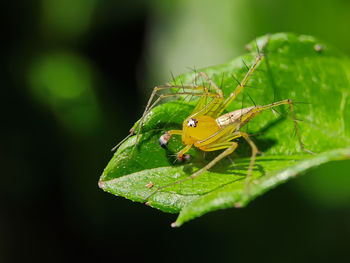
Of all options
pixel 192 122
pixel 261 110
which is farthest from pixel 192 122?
pixel 261 110

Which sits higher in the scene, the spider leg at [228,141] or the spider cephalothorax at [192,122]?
the spider cephalothorax at [192,122]

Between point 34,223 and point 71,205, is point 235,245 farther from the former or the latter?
point 34,223

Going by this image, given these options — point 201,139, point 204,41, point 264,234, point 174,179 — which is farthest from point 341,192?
point 204,41

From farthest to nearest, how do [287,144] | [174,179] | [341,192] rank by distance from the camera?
[341,192] < [287,144] < [174,179]

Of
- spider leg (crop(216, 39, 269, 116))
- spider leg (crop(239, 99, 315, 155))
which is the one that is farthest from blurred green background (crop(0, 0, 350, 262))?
spider leg (crop(216, 39, 269, 116))

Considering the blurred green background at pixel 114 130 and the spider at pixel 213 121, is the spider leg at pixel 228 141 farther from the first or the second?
the blurred green background at pixel 114 130

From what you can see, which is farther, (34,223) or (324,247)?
(34,223)

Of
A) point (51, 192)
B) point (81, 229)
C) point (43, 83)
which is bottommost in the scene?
point (81, 229)

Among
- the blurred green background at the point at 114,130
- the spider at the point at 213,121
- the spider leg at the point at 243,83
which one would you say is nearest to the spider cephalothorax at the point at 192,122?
the spider at the point at 213,121
